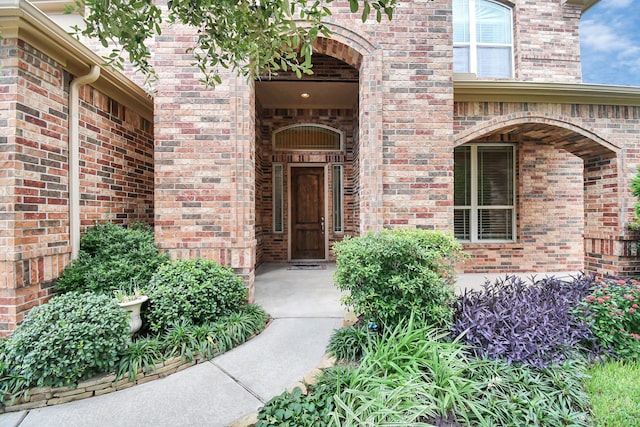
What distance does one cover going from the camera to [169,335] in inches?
112

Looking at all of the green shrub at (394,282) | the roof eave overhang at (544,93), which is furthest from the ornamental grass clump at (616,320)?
the roof eave overhang at (544,93)

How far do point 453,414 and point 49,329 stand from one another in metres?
3.21

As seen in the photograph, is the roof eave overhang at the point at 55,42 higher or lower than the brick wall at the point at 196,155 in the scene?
higher

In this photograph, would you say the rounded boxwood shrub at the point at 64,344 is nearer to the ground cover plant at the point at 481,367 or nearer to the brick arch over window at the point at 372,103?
the ground cover plant at the point at 481,367

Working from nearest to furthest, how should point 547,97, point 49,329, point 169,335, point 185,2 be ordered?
point 185,2 → point 49,329 → point 169,335 → point 547,97

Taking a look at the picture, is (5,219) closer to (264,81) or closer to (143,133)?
(143,133)

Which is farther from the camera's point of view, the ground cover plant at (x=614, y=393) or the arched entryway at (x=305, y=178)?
the arched entryway at (x=305, y=178)

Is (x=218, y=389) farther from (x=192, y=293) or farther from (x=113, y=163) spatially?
(x=113, y=163)

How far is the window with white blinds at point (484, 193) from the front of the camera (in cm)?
622

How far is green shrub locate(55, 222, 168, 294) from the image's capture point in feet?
9.95

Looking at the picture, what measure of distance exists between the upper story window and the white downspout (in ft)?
22.0

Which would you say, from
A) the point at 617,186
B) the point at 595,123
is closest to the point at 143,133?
the point at 595,123

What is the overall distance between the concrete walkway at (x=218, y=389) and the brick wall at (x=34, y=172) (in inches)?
45.2

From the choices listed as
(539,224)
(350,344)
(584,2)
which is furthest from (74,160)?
(584,2)
